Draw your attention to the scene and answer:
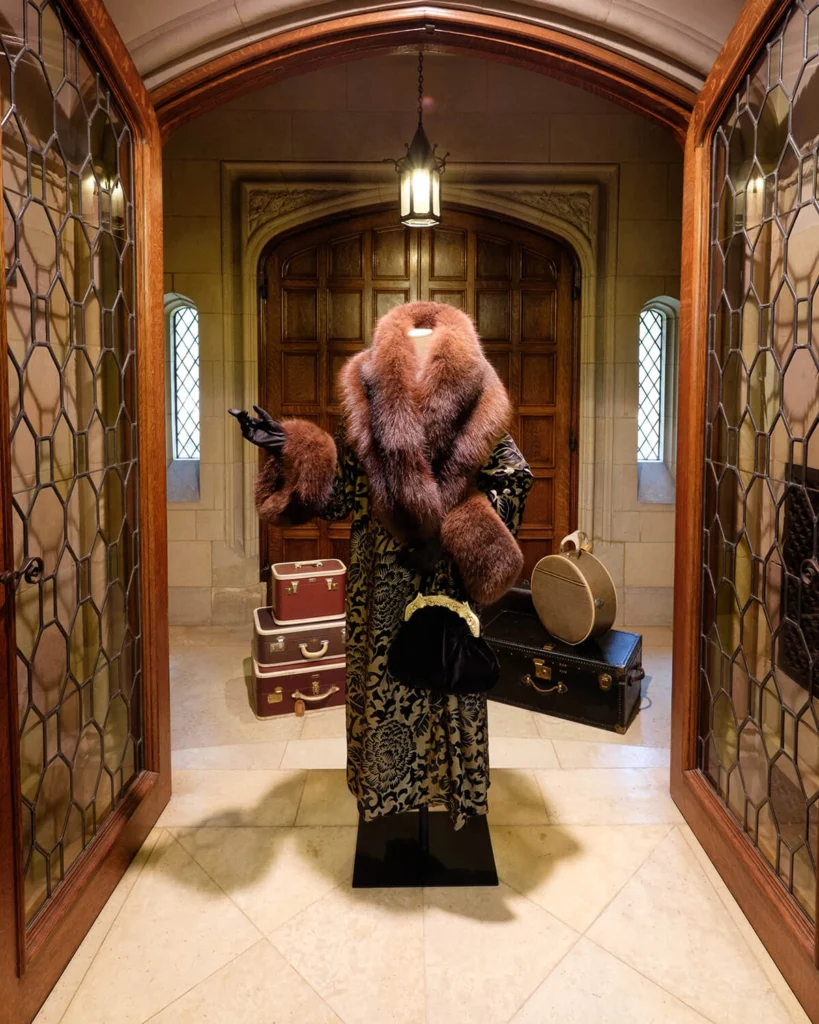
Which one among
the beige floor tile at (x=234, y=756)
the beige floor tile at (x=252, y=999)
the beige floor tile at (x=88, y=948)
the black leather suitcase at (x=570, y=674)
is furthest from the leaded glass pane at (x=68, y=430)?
the black leather suitcase at (x=570, y=674)

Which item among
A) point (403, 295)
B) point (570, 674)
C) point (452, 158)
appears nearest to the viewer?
point (570, 674)

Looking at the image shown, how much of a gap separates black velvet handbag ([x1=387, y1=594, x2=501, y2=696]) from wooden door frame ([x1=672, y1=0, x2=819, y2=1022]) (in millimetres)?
846

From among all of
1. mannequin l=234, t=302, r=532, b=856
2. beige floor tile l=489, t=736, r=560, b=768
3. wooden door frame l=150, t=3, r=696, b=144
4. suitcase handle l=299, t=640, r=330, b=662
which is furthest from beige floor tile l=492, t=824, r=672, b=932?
wooden door frame l=150, t=3, r=696, b=144

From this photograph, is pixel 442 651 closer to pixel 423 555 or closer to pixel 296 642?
pixel 423 555

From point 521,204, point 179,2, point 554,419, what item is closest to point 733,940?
point 179,2

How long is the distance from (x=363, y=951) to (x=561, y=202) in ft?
13.0

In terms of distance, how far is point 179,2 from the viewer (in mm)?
1972

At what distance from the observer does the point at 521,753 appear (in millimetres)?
2719

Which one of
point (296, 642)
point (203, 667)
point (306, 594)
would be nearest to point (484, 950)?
point (296, 642)

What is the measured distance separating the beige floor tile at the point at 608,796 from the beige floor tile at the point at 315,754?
77 cm

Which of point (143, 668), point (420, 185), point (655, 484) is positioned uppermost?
point (420, 185)

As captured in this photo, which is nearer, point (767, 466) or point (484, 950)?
point (484, 950)

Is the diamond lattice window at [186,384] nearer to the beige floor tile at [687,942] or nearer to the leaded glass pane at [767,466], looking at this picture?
the leaded glass pane at [767,466]

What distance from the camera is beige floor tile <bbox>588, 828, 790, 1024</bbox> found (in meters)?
1.53
